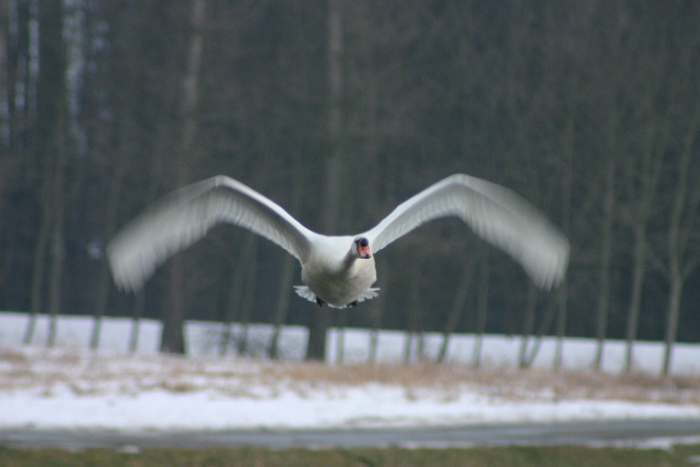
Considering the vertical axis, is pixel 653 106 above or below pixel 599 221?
above

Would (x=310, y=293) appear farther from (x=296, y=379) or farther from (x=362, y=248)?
(x=296, y=379)

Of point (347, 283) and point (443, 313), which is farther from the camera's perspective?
point (443, 313)

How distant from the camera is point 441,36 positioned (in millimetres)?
28078

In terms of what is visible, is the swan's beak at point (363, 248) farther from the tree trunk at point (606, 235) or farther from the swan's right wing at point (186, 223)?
the tree trunk at point (606, 235)

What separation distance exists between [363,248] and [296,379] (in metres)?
13.4

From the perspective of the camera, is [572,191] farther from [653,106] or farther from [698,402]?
[698,402]

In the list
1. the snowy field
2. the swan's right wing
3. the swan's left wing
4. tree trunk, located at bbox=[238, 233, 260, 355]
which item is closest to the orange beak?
the swan's right wing

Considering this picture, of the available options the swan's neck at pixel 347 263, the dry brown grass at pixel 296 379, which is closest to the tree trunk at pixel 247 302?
the dry brown grass at pixel 296 379

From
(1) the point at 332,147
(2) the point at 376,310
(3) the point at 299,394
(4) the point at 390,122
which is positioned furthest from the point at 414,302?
(3) the point at 299,394

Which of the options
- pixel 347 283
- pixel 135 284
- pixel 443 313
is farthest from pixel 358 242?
pixel 443 313

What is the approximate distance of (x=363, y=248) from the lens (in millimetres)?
5035

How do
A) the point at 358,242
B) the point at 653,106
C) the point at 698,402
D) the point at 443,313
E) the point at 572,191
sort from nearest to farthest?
the point at 358,242
the point at 698,402
the point at 653,106
the point at 572,191
the point at 443,313

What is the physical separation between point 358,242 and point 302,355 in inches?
838

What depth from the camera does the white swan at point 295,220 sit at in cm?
614
